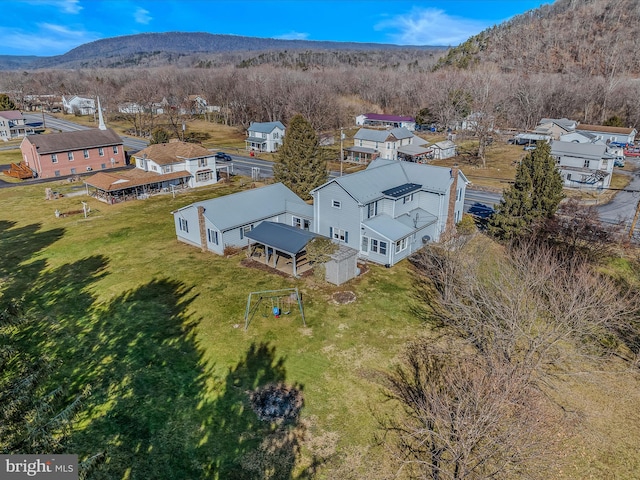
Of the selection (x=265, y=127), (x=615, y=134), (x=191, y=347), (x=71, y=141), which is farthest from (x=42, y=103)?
(x=615, y=134)

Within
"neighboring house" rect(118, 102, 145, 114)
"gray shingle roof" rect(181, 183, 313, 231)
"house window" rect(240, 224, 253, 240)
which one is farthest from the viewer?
"neighboring house" rect(118, 102, 145, 114)

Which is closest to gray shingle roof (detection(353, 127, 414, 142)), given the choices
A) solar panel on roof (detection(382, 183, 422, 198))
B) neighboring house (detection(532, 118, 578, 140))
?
neighboring house (detection(532, 118, 578, 140))

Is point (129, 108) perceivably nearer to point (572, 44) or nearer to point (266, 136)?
point (266, 136)

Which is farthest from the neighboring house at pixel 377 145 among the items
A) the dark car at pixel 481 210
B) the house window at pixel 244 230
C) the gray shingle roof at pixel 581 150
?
the house window at pixel 244 230

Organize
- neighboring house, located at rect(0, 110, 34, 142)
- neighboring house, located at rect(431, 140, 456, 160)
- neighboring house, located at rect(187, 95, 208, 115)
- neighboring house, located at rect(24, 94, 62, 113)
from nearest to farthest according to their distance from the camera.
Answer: neighboring house, located at rect(431, 140, 456, 160)
neighboring house, located at rect(0, 110, 34, 142)
neighboring house, located at rect(187, 95, 208, 115)
neighboring house, located at rect(24, 94, 62, 113)

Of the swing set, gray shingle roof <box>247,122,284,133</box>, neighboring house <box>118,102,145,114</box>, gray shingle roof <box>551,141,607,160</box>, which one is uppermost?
neighboring house <box>118,102,145,114</box>

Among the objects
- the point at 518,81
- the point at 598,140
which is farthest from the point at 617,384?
the point at 518,81

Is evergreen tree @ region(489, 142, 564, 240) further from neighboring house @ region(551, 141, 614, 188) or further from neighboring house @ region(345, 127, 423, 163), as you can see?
neighboring house @ region(345, 127, 423, 163)
